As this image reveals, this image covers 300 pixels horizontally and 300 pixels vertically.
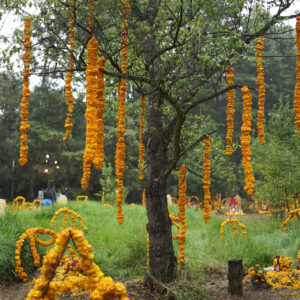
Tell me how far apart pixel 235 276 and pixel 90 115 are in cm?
378

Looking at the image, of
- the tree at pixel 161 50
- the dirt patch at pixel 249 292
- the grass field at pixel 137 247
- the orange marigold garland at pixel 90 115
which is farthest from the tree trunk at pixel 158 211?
the orange marigold garland at pixel 90 115

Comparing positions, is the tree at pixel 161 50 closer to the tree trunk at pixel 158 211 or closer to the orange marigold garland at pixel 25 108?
the tree trunk at pixel 158 211

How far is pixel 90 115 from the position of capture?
248 cm

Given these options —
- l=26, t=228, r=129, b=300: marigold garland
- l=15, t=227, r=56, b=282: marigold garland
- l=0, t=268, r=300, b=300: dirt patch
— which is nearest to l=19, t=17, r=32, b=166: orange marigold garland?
l=26, t=228, r=129, b=300: marigold garland

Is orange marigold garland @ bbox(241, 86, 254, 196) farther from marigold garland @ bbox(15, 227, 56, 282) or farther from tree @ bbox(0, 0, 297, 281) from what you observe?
marigold garland @ bbox(15, 227, 56, 282)

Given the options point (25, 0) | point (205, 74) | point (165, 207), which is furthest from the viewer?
point (165, 207)

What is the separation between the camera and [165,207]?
5.11 metres

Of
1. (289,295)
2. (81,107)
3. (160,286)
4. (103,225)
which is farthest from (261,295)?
(81,107)

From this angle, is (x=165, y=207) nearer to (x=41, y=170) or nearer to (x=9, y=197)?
(x=41, y=170)

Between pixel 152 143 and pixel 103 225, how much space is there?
4739mm

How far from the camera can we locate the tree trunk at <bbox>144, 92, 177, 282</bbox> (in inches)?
196

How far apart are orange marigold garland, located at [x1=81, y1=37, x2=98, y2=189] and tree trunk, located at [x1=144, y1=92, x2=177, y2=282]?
2421 mm

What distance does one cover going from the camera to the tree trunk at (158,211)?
498 centimetres

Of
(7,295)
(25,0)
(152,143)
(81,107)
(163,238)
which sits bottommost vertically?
(7,295)
